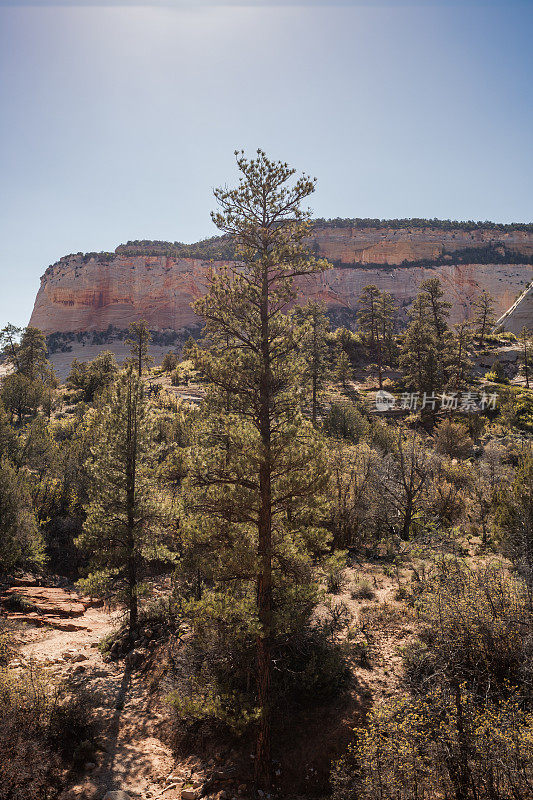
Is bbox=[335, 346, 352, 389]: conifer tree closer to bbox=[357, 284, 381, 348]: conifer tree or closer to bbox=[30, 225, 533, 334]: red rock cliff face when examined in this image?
bbox=[357, 284, 381, 348]: conifer tree

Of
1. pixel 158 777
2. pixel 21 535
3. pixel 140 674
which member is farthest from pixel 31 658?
pixel 21 535

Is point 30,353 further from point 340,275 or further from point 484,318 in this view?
point 340,275

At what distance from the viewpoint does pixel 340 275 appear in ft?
354

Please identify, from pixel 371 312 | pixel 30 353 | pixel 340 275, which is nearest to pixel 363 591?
pixel 371 312

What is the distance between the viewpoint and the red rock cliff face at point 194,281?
318 feet

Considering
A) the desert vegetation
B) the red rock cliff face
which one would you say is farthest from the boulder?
the red rock cliff face

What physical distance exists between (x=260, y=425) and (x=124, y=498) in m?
8.12

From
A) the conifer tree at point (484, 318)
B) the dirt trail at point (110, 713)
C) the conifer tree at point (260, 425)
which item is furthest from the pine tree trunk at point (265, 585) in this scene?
the conifer tree at point (484, 318)

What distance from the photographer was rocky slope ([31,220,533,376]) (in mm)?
96938

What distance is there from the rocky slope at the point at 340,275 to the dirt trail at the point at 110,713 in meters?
84.7

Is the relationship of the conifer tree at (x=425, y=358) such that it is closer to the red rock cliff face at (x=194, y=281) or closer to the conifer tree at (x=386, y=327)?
the conifer tree at (x=386, y=327)

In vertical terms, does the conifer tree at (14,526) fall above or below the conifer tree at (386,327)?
below

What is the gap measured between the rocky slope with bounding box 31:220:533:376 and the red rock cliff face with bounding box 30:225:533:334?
0.25 m

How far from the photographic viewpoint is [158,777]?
25.6 feet
